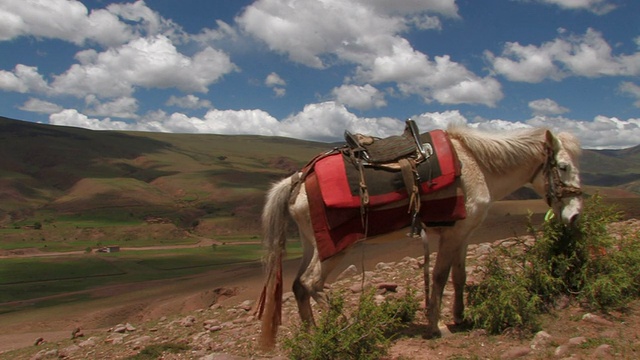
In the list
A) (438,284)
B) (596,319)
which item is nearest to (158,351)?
(438,284)

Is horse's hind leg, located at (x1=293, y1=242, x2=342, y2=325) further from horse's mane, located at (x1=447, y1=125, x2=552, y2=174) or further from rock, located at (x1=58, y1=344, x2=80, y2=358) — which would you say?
rock, located at (x1=58, y1=344, x2=80, y2=358)

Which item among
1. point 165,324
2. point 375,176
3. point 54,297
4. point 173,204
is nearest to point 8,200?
point 173,204

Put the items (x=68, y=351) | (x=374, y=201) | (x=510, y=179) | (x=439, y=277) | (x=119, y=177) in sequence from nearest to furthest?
(x=374, y=201) < (x=439, y=277) < (x=510, y=179) < (x=68, y=351) < (x=119, y=177)

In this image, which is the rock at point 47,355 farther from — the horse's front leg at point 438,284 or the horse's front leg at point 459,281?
the horse's front leg at point 459,281

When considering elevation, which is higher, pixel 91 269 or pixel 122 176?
pixel 122 176

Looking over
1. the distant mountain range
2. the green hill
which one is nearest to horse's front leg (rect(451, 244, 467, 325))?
the distant mountain range

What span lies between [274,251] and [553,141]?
11.0 ft

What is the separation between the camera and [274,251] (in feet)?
16.9

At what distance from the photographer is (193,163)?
5266 inches

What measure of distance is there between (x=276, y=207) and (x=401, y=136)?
1.62 m

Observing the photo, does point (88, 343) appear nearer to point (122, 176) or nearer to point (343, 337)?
point (343, 337)

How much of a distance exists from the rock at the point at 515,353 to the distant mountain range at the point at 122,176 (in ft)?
175

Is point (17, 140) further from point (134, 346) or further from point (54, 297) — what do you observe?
point (134, 346)

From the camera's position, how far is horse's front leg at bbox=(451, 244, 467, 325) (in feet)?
17.1
